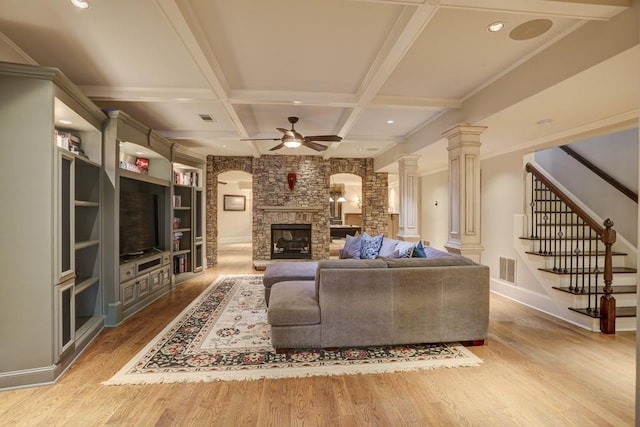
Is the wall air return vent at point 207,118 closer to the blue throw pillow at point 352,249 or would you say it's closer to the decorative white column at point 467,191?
the blue throw pillow at point 352,249

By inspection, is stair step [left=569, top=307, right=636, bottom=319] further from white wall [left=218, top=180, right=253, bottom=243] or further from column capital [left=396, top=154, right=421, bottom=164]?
white wall [left=218, top=180, right=253, bottom=243]

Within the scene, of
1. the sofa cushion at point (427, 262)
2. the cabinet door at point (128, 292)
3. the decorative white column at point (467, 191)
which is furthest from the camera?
the decorative white column at point (467, 191)

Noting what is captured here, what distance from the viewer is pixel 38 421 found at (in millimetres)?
1870

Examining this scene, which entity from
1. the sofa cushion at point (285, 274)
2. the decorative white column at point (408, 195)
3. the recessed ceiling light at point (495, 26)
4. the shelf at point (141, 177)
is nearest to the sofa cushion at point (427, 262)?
the sofa cushion at point (285, 274)

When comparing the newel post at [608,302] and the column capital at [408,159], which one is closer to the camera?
the newel post at [608,302]

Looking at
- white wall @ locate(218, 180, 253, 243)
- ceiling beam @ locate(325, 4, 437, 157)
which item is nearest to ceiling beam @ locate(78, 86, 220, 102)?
ceiling beam @ locate(325, 4, 437, 157)

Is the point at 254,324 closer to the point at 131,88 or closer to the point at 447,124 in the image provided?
the point at 131,88

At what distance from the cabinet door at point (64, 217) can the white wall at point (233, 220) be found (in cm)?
878

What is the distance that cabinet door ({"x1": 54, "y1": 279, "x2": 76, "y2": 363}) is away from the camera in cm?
232

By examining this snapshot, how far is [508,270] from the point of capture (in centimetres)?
471

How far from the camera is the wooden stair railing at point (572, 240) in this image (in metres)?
3.31

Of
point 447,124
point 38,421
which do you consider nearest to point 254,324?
point 38,421

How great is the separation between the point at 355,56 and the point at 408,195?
11.4ft

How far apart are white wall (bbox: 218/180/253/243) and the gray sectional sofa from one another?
905 centimetres
